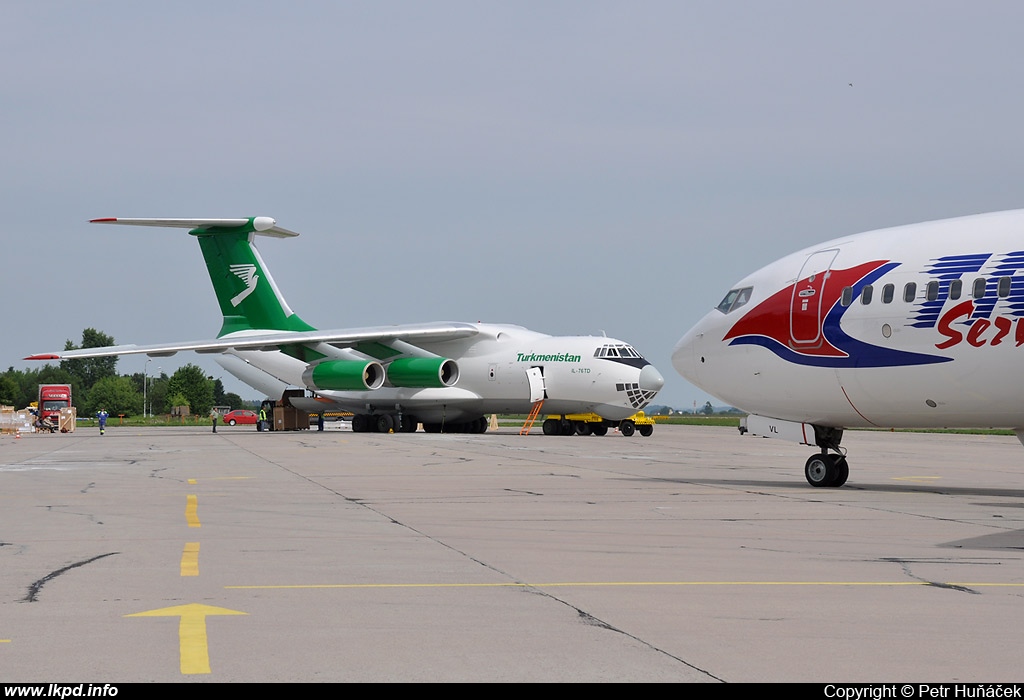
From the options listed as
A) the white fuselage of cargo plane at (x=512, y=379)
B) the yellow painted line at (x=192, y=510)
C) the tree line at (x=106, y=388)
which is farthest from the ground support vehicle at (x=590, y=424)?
the tree line at (x=106, y=388)

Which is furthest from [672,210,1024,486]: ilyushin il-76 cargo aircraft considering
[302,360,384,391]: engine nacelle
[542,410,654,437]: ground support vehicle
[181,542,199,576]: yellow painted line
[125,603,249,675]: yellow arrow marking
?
[302,360,384,391]: engine nacelle

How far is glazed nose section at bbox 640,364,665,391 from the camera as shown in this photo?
40406 mm

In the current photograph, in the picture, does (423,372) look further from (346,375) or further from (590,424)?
(590,424)

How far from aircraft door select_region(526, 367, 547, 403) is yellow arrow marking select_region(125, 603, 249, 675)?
3474 cm

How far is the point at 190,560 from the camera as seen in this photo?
30.4 feet

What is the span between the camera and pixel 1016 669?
537 centimetres

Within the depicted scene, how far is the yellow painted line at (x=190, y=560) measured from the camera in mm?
8623

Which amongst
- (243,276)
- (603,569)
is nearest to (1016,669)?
(603,569)

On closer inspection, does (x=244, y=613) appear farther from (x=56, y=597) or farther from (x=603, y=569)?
(x=603, y=569)

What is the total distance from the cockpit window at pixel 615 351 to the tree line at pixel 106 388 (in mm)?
113207

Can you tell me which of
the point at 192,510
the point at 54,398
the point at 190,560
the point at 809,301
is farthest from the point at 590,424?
the point at 54,398

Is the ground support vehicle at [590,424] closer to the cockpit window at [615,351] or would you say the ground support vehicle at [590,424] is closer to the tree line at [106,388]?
the cockpit window at [615,351]

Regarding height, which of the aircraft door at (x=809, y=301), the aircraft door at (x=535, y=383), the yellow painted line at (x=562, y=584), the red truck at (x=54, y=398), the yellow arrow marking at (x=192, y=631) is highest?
the aircraft door at (x=809, y=301)
